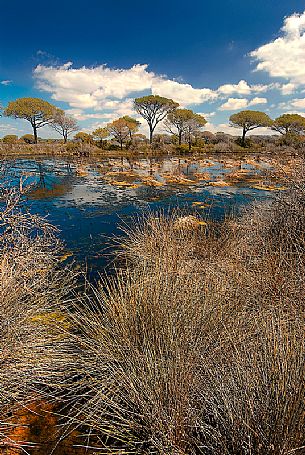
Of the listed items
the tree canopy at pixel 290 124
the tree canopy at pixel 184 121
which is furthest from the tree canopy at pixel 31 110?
the tree canopy at pixel 290 124

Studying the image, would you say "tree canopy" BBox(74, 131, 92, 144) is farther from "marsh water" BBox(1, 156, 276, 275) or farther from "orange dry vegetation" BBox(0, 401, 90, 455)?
"orange dry vegetation" BBox(0, 401, 90, 455)

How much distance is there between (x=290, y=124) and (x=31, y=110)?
4723 centimetres

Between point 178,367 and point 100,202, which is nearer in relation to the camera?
point 178,367

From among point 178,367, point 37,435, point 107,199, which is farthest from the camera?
point 107,199

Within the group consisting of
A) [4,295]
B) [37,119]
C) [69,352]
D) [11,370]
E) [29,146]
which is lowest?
[69,352]

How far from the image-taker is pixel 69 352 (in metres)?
3.13

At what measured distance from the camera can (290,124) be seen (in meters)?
52.3

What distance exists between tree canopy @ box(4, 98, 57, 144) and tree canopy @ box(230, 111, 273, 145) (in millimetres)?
34776

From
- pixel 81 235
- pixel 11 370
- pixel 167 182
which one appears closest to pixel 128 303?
pixel 11 370

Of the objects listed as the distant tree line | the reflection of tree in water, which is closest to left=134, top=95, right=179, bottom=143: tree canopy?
the distant tree line

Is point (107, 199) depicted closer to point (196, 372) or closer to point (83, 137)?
point (196, 372)

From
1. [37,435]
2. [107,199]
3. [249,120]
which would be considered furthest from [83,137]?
[37,435]

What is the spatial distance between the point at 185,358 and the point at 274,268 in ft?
6.93

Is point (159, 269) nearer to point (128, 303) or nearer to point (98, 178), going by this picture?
point (128, 303)
